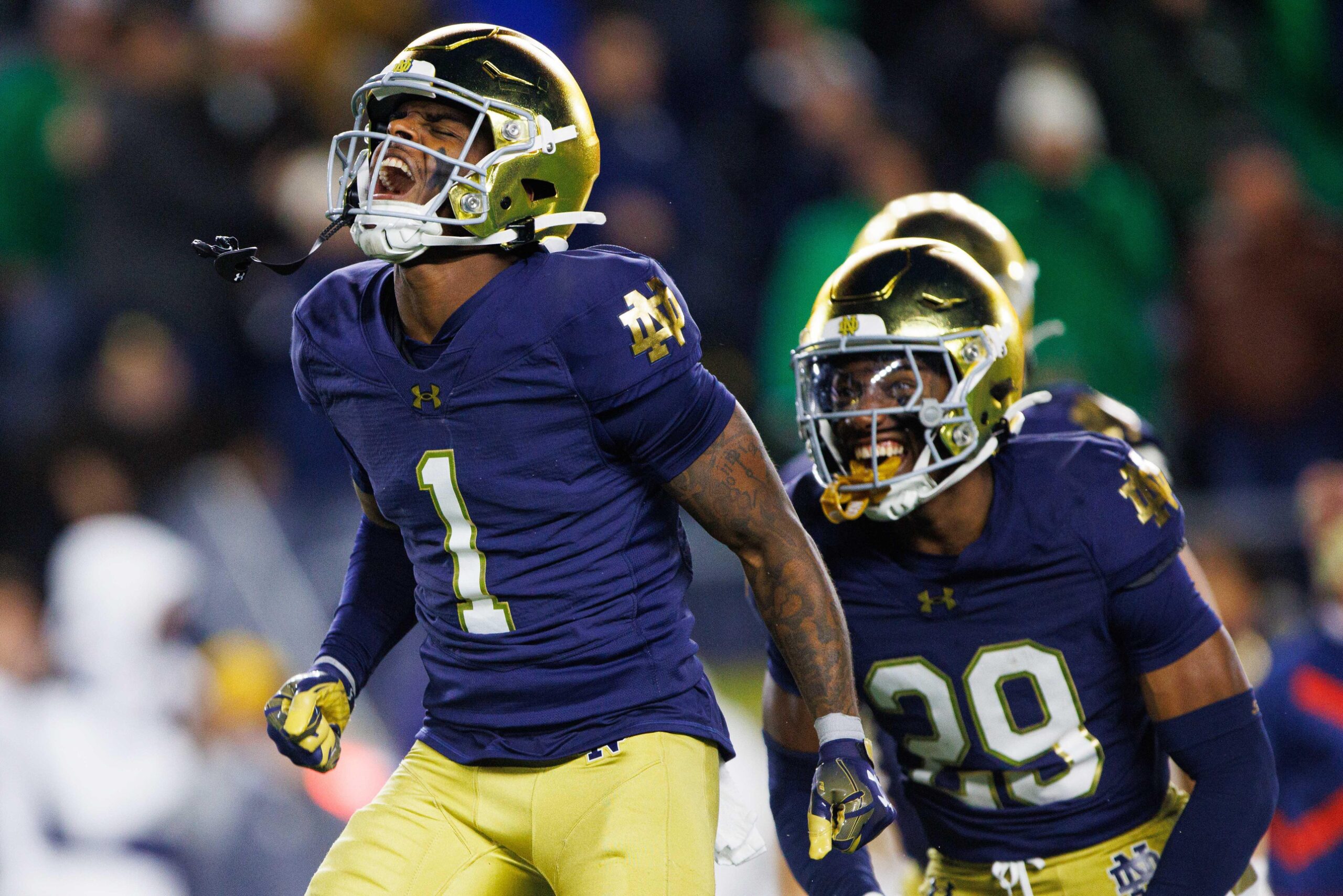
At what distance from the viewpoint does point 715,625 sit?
593 cm

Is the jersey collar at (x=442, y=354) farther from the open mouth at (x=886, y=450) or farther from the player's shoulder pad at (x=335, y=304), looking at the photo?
the open mouth at (x=886, y=450)

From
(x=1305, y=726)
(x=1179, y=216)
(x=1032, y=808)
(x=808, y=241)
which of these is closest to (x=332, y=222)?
(x=1032, y=808)

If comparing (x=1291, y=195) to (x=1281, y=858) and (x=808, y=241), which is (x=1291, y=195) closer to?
(x=808, y=241)

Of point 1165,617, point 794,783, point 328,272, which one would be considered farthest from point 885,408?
point 328,272

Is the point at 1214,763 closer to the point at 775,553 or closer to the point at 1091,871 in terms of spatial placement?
the point at 1091,871

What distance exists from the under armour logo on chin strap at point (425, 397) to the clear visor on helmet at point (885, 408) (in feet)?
2.49

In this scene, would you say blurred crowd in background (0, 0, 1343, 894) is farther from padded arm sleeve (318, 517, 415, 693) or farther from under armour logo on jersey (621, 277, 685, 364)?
under armour logo on jersey (621, 277, 685, 364)

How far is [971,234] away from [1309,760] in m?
1.88

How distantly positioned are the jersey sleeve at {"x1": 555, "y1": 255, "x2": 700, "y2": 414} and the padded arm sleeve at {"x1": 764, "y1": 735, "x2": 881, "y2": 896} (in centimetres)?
90

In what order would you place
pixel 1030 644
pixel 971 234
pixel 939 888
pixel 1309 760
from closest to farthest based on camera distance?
1. pixel 1030 644
2. pixel 939 888
3. pixel 971 234
4. pixel 1309 760

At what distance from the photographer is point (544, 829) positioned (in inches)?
102

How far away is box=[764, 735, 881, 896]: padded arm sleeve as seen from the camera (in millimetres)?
3059

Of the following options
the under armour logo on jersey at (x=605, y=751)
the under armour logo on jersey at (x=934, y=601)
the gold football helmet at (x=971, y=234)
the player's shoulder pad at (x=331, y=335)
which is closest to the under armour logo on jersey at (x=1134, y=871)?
the under armour logo on jersey at (x=934, y=601)

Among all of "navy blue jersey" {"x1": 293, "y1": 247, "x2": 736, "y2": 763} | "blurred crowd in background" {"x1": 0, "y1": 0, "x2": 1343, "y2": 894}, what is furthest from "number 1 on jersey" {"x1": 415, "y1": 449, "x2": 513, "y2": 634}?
"blurred crowd in background" {"x1": 0, "y1": 0, "x2": 1343, "y2": 894}
